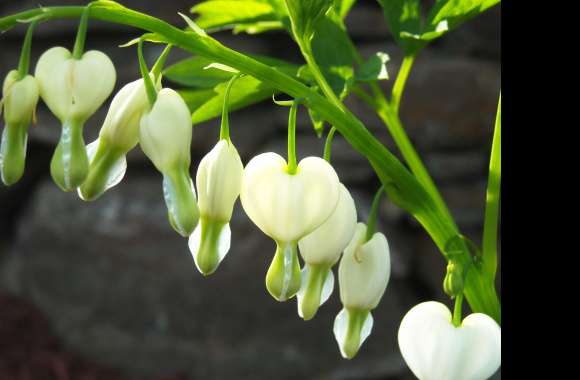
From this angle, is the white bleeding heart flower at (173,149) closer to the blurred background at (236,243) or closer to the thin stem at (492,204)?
the thin stem at (492,204)

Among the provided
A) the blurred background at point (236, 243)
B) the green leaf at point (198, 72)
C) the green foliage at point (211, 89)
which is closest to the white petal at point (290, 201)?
the green foliage at point (211, 89)

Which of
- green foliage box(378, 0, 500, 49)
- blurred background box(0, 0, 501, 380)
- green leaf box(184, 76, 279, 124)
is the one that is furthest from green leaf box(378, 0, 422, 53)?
blurred background box(0, 0, 501, 380)

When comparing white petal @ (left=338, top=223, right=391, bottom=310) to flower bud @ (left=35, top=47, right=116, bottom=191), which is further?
white petal @ (left=338, top=223, right=391, bottom=310)

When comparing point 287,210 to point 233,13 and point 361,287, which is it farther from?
point 233,13

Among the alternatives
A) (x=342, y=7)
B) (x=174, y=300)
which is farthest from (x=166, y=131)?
(x=174, y=300)

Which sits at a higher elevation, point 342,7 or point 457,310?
point 342,7

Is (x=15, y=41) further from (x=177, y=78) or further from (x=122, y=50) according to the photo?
(x=177, y=78)

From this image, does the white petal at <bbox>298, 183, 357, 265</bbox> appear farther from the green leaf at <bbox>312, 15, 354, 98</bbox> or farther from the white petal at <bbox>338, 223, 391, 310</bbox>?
the green leaf at <bbox>312, 15, 354, 98</bbox>
